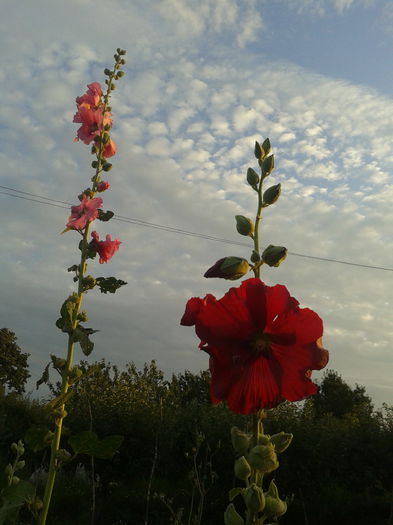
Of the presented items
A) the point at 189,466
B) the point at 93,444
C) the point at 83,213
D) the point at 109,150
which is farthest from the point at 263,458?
the point at 189,466

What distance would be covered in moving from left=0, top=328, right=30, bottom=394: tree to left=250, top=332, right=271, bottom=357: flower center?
3281 cm

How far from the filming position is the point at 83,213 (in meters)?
3.25

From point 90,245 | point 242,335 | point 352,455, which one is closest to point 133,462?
point 352,455

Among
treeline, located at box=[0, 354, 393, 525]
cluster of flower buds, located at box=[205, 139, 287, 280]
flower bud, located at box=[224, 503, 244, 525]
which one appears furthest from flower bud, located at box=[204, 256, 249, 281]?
treeline, located at box=[0, 354, 393, 525]

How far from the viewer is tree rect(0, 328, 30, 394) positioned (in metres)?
32.1

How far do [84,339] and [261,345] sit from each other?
1577 millimetres

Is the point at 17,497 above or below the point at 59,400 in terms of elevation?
below

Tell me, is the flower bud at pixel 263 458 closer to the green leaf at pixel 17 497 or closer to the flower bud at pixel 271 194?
the flower bud at pixel 271 194

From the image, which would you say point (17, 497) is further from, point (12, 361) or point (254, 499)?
point (12, 361)

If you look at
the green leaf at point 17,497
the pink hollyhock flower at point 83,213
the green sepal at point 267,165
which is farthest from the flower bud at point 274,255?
the pink hollyhock flower at point 83,213

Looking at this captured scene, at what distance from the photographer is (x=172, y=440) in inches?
426

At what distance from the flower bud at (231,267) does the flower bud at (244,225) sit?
0.11 m

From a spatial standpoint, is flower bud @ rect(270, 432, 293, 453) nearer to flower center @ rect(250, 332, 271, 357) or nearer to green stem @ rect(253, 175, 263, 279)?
flower center @ rect(250, 332, 271, 357)

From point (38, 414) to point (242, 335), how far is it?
35.6 feet
